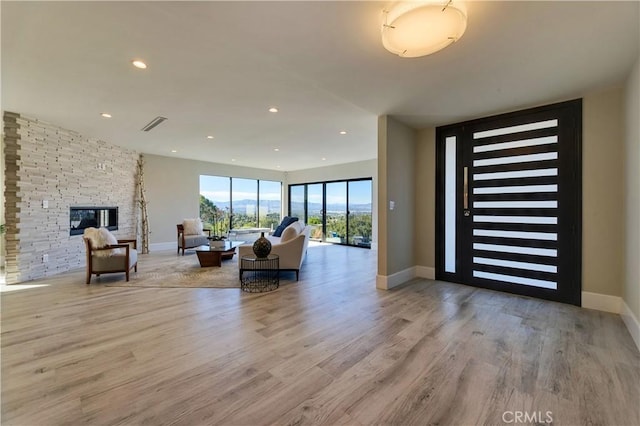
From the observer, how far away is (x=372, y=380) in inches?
72.9

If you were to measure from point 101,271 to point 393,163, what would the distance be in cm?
495

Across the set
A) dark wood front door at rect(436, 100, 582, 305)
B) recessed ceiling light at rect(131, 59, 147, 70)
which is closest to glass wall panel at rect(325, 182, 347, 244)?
dark wood front door at rect(436, 100, 582, 305)

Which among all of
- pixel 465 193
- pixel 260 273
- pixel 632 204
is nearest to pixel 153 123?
pixel 260 273

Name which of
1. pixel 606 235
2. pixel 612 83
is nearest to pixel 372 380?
pixel 606 235

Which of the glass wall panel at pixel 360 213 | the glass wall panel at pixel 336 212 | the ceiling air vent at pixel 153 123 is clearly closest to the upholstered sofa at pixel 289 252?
the ceiling air vent at pixel 153 123

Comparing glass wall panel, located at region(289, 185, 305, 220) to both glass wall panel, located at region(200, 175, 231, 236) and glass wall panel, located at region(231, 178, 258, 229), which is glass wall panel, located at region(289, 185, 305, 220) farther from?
glass wall panel, located at region(200, 175, 231, 236)

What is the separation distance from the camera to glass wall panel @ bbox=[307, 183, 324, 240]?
31.5 feet

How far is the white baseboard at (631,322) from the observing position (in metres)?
2.35

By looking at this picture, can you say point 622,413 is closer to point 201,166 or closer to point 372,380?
point 372,380

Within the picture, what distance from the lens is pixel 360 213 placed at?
8461mm

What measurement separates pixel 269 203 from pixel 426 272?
22.9 ft

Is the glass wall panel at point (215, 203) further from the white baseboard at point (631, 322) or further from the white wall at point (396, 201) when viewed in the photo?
the white baseboard at point (631, 322)

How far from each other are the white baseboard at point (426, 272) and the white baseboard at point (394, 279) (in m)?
0.14

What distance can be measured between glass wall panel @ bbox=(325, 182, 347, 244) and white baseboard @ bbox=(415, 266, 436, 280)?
4.29 meters
